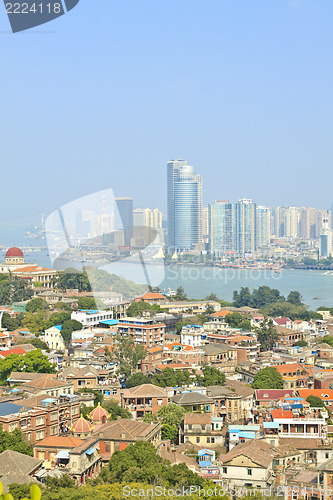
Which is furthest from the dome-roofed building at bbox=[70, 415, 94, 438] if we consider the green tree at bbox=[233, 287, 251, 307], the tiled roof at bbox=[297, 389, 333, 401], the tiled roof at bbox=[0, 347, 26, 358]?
the green tree at bbox=[233, 287, 251, 307]

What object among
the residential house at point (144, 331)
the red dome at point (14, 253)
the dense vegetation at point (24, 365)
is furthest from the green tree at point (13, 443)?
the red dome at point (14, 253)

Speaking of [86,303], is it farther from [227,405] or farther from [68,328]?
[227,405]

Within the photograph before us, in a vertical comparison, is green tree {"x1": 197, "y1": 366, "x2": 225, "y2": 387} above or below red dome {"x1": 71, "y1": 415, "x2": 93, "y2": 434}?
below

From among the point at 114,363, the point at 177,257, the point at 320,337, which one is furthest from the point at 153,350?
the point at 177,257

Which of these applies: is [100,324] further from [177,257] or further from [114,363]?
[177,257]

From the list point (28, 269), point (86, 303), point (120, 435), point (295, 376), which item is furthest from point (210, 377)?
point (28, 269)

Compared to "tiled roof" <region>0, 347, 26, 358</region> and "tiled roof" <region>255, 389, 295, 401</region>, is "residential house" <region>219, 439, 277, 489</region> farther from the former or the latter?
"tiled roof" <region>0, 347, 26, 358</region>
